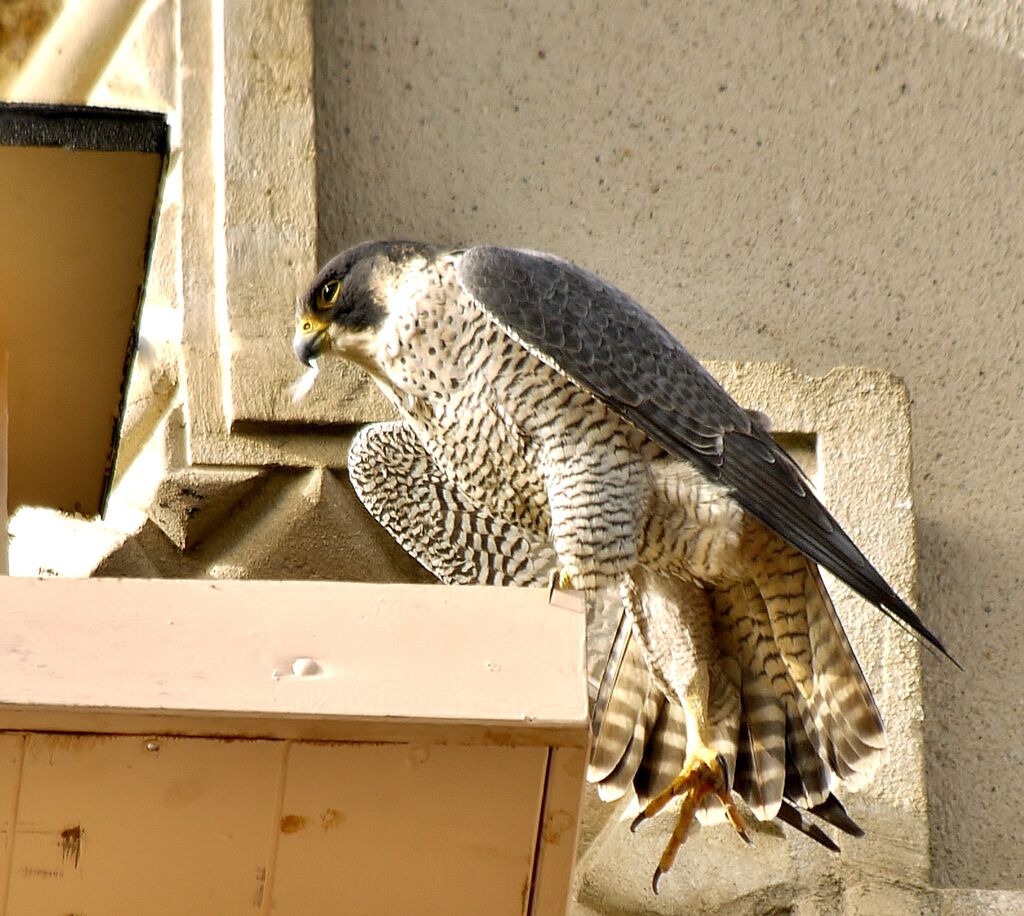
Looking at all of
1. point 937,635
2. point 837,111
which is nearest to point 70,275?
point 937,635

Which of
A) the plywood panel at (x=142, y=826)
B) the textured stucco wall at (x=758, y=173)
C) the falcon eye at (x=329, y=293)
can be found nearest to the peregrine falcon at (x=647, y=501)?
the falcon eye at (x=329, y=293)

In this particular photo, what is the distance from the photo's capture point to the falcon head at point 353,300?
2947 mm

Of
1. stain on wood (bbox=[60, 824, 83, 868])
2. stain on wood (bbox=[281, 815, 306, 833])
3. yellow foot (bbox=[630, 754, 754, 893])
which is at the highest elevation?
stain on wood (bbox=[281, 815, 306, 833])

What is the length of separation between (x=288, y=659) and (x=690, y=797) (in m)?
1.34

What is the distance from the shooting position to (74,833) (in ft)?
5.69

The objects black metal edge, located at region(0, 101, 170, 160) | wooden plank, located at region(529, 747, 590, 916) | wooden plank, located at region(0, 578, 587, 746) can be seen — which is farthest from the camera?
black metal edge, located at region(0, 101, 170, 160)

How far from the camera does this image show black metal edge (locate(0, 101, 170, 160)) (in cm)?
207

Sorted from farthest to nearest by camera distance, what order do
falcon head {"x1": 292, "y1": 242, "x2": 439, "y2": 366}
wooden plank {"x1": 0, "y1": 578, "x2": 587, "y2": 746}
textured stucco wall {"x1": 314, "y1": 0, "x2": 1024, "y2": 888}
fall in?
textured stucco wall {"x1": 314, "y1": 0, "x2": 1024, "y2": 888}
falcon head {"x1": 292, "y1": 242, "x2": 439, "y2": 366}
wooden plank {"x1": 0, "y1": 578, "x2": 587, "y2": 746}

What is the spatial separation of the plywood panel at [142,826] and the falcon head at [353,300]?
4.40ft

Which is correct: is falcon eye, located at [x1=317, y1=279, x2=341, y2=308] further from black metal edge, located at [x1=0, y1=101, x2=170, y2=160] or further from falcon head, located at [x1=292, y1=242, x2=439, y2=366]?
black metal edge, located at [x1=0, y1=101, x2=170, y2=160]

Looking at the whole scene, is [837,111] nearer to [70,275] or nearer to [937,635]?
[937,635]

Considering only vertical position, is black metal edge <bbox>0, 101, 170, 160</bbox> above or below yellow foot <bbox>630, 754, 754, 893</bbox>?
above

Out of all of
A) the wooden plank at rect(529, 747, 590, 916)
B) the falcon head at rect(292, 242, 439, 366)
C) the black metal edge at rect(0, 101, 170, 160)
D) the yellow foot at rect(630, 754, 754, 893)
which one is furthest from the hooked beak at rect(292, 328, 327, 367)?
the wooden plank at rect(529, 747, 590, 916)

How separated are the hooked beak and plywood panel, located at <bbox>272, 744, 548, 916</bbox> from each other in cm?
135
